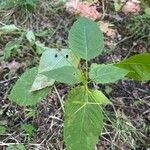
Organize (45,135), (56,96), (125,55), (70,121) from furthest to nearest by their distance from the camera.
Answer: (125,55) < (56,96) < (45,135) < (70,121)

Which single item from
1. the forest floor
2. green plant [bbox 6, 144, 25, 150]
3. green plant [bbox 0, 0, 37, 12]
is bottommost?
green plant [bbox 6, 144, 25, 150]

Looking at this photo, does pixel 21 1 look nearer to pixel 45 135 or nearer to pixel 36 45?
pixel 36 45

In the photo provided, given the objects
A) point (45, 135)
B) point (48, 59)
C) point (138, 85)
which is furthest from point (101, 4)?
point (45, 135)

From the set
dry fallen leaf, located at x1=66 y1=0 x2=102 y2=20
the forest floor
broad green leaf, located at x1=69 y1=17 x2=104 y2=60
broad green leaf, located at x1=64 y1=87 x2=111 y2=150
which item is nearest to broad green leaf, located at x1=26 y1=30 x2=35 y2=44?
the forest floor

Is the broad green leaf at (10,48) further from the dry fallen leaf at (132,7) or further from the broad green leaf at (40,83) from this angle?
the dry fallen leaf at (132,7)

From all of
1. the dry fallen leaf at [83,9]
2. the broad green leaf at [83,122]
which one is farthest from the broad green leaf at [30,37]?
the broad green leaf at [83,122]

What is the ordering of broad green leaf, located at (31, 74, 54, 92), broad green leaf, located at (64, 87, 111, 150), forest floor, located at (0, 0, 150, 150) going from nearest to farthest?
1. broad green leaf, located at (64, 87, 111, 150)
2. broad green leaf, located at (31, 74, 54, 92)
3. forest floor, located at (0, 0, 150, 150)

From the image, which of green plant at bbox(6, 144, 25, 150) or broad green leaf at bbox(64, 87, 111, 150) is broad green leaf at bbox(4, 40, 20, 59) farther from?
broad green leaf at bbox(64, 87, 111, 150)
